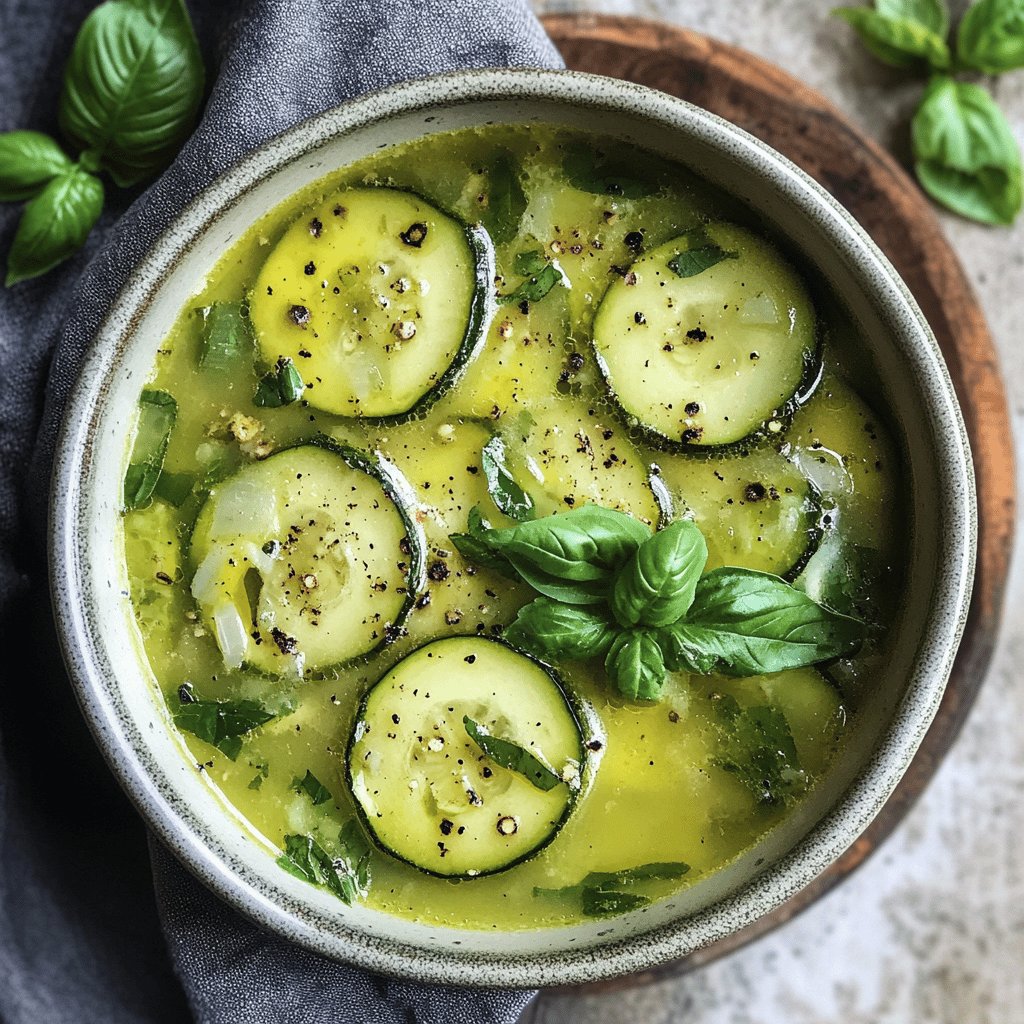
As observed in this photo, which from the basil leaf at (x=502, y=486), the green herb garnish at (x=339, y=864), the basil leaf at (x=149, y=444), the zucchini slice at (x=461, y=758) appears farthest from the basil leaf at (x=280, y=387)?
the green herb garnish at (x=339, y=864)

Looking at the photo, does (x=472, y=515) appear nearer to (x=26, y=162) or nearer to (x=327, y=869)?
(x=327, y=869)

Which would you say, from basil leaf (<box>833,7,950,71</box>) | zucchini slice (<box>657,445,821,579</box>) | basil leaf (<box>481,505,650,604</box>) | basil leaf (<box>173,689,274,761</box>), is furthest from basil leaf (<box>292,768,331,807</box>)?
basil leaf (<box>833,7,950,71</box>)

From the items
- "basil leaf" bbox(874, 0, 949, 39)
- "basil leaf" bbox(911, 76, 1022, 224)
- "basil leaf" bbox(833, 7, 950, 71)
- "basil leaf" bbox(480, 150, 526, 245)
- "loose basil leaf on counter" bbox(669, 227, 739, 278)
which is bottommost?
"basil leaf" bbox(480, 150, 526, 245)

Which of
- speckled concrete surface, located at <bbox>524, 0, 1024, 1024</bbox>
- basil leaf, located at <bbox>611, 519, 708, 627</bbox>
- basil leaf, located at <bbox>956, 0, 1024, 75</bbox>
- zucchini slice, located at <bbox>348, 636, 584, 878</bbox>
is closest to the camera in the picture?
basil leaf, located at <bbox>611, 519, 708, 627</bbox>

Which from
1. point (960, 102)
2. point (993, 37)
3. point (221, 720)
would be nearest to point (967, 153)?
point (960, 102)

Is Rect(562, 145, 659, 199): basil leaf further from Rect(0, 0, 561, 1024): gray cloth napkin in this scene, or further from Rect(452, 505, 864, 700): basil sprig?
Rect(452, 505, 864, 700): basil sprig
